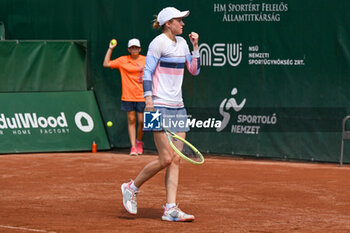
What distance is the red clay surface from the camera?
23.2ft

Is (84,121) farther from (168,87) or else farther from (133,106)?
(168,87)

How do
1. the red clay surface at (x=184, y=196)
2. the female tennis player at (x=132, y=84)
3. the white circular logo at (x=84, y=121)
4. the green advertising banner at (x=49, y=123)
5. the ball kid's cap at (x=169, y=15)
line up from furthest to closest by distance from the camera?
the white circular logo at (x=84, y=121)
the green advertising banner at (x=49, y=123)
the female tennis player at (x=132, y=84)
the ball kid's cap at (x=169, y=15)
the red clay surface at (x=184, y=196)

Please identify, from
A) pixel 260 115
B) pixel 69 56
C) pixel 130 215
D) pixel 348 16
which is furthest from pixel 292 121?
pixel 130 215

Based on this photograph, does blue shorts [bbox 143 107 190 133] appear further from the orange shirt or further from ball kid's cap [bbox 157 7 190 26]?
the orange shirt

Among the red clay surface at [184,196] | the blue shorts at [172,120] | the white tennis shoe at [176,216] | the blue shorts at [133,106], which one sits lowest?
the red clay surface at [184,196]

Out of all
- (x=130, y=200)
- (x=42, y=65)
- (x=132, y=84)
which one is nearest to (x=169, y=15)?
(x=130, y=200)

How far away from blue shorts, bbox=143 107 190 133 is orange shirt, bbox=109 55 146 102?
6.02 m

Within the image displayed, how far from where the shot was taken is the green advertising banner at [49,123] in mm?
13492

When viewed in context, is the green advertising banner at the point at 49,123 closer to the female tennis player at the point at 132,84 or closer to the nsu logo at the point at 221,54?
the female tennis player at the point at 132,84

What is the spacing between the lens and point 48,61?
563 inches

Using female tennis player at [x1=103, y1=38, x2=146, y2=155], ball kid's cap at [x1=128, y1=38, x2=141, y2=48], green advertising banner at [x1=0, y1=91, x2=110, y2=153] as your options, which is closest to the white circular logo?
green advertising banner at [x1=0, y1=91, x2=110, y2=153]

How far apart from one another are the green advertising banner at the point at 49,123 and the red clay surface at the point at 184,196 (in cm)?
64

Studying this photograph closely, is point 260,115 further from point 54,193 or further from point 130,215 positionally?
point 130,215

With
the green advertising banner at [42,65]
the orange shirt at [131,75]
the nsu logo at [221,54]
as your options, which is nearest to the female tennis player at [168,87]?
the nsu logo at [221,54]
